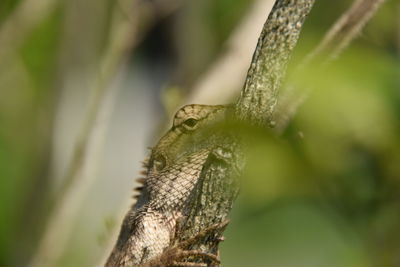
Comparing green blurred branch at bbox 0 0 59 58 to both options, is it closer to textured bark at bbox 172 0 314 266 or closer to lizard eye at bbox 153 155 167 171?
lizard eye at bbox 153 155 167 171

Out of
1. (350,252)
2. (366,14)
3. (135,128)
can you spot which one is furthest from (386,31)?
(135,128)

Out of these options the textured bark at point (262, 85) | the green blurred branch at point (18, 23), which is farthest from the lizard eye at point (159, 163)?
the green blurred branch at point (18, 23)

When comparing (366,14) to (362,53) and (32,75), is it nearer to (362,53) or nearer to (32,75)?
(362,53)

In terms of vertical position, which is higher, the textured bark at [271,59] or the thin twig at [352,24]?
the thin twig at [352,24]

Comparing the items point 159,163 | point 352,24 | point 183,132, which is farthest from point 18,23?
point 183,132

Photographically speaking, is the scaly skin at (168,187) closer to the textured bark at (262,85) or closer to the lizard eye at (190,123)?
the lizard eye at (190,123)

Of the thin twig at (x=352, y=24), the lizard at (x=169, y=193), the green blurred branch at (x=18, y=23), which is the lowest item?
the lizard at (x=169, y=193)
